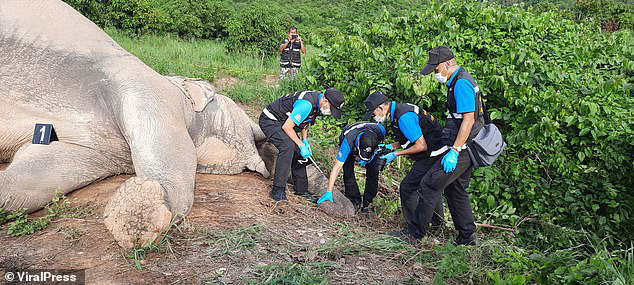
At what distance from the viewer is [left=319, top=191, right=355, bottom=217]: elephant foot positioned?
4.34 metres

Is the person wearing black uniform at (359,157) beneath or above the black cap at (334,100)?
beneath

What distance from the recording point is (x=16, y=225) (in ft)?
10.4

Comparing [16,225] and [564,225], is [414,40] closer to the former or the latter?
[564,225]

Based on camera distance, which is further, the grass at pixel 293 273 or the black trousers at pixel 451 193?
the black trousers at pixel 451 193

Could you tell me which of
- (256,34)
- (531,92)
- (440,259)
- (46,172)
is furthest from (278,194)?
(256,34)

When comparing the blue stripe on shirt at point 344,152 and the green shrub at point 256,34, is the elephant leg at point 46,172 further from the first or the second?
the green shrub at point 256,34

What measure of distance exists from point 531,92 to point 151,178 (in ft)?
13.2

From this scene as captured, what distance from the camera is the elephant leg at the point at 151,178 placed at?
9.40ft

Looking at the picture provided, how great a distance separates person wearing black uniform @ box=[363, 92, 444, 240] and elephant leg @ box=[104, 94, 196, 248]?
158 cm

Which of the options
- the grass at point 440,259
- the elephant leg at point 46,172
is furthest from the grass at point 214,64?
the elephant leg at point 46,172

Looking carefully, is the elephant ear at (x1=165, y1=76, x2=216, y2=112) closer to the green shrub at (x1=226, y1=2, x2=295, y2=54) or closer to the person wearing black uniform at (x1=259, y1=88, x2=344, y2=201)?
the person wearing black uniform at (x1=259, y1=88, x2=344, y2=201)

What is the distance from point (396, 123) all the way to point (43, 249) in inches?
105

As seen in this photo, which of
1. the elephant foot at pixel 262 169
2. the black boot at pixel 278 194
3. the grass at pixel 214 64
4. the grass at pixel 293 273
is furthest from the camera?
the grass at pixel 214 64

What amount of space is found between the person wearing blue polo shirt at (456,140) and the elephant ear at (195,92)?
76.1 inches
